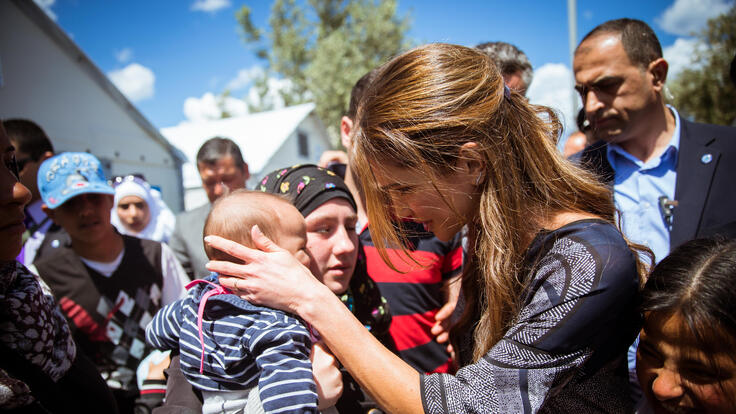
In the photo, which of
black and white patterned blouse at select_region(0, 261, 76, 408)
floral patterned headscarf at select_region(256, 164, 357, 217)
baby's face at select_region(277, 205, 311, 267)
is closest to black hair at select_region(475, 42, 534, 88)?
floral patterned headscarf at select_region(256, 164, 357, 217)

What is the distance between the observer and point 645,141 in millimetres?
2709

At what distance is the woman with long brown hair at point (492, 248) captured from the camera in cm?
124

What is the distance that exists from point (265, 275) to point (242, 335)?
23cm

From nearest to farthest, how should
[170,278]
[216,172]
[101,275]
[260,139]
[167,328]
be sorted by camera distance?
[167,328] → [101,275] → [170,278] → [216,172] → [260,139]

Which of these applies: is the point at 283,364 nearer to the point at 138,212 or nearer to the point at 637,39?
the point at 637,39

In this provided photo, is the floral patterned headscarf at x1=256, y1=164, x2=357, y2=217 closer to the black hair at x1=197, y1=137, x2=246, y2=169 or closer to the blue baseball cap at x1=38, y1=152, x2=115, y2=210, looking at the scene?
the blue baseball cap at x1=38, y1=152, x2=115, y2=210

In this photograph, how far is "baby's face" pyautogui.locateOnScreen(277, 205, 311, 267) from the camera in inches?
67.4

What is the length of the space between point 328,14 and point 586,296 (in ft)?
97.0

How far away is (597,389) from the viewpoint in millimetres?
1327

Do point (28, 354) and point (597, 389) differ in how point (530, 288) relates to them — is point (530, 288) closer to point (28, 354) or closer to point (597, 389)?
point (597, 389)

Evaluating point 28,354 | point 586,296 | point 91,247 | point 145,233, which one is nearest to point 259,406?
point 28,354

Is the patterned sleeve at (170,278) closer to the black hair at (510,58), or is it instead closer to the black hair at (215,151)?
the black hair at (215,151)

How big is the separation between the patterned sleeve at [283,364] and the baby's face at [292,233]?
0.34 metres

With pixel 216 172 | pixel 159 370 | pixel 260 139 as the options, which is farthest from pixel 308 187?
pixel 260 139
